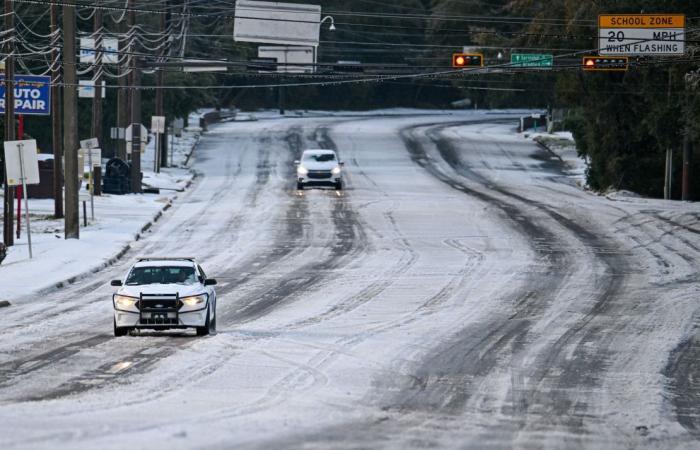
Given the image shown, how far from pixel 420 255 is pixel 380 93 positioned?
305 ft

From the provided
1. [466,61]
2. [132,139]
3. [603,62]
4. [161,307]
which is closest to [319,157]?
[132,139]

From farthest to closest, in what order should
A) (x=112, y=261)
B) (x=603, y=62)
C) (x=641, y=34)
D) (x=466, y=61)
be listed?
(x=466, y=61) < (x=603, y=62) < (x=641, y=34) < (x=112, y=261)

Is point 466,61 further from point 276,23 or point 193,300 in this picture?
point 193,300

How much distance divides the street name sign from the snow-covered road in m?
5.87

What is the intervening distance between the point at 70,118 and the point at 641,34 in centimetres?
1880

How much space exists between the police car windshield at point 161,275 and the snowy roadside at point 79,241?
21.3ft

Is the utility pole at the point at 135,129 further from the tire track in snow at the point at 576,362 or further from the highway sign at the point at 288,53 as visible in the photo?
the tire track in snow at the point at 576,362

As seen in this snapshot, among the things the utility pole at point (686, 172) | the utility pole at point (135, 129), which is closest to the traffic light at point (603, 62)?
the utility pole at point (686, 172)

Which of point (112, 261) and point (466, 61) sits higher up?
point (466, 61)

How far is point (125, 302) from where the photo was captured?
70.7 ft

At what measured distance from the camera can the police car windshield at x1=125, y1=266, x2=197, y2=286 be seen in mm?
22375

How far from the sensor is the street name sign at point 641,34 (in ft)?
143

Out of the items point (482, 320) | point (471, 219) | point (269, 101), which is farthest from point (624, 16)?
point (269, 101)

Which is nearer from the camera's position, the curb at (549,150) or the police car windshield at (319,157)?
the police car windshield at (319,157)
